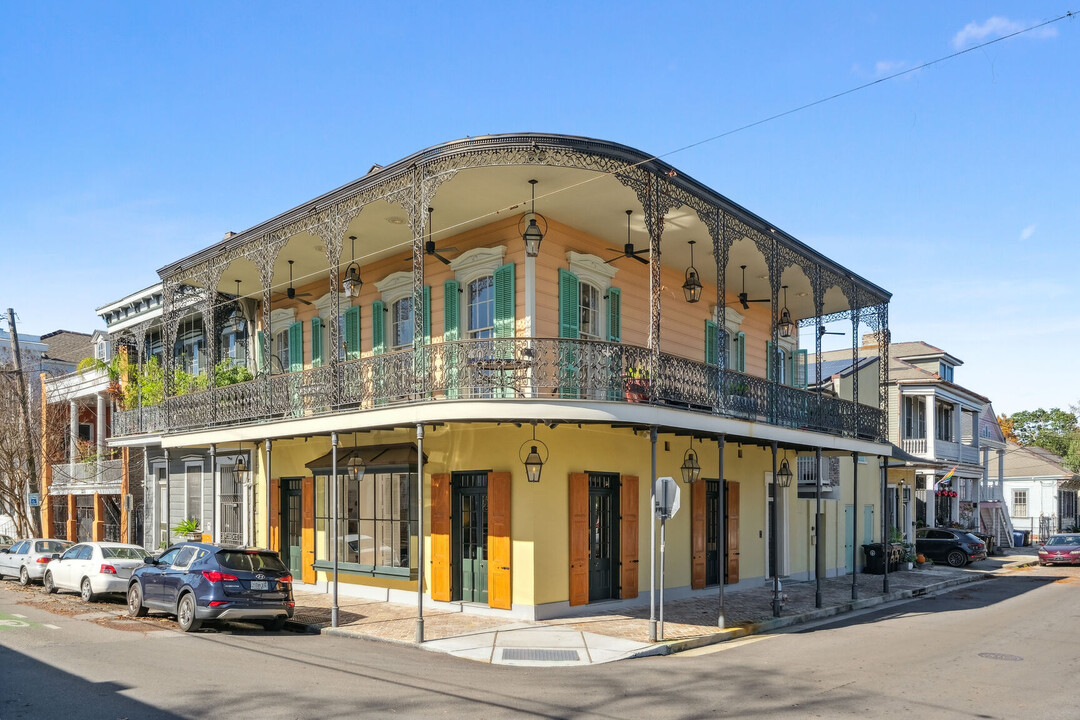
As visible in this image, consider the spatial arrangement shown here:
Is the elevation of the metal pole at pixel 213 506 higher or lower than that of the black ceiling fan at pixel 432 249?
lower

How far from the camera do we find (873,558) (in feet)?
81.6

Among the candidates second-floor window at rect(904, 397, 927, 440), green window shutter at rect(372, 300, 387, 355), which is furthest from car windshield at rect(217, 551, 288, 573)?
second-floor window at rect(904, 397, 927, 440)

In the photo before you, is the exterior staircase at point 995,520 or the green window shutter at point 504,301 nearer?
the green window shutter at point 504,301

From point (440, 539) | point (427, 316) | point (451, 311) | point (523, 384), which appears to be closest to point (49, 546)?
point (440, 539)

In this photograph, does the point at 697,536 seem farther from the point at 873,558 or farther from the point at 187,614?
the point at 187,614

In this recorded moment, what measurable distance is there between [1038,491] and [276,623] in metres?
47.1

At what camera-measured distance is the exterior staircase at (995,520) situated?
41.4m

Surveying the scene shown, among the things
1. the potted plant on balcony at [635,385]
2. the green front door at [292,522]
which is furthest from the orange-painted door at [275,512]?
the potted plant on balcony at [635,385]

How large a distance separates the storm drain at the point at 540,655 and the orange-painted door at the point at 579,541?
309cm

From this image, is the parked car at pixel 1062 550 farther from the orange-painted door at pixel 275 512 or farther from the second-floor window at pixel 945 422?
the orange-painted door at pixel 275 512

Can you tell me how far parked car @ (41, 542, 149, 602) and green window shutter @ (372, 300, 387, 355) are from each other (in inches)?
251

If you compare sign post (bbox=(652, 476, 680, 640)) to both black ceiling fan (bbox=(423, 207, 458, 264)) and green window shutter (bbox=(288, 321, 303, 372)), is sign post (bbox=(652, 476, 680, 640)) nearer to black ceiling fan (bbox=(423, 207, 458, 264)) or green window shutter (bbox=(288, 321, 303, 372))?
black ceiling fan (bbox=(423, 207, 458, 264))

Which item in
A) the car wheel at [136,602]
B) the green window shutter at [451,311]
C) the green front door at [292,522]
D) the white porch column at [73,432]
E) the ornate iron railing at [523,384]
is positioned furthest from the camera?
the white porch column at [73,432]

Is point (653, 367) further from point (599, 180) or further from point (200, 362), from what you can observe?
point (200, 362)
